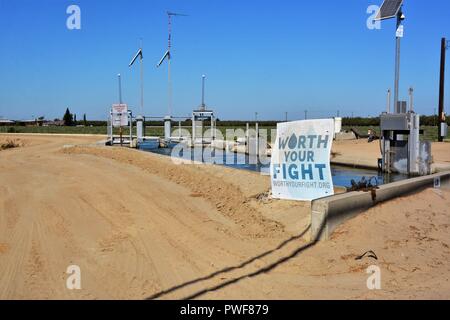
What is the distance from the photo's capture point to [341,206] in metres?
7.68

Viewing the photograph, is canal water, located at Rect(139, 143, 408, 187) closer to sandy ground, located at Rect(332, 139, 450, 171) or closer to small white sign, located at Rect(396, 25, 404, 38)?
sandy ground, located at Rect(332, 139, 450, 171)

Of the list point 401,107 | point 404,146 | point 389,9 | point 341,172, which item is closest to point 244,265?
point 404,146

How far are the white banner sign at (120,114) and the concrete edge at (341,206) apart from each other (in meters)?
18.8

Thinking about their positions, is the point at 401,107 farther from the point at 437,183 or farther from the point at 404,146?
the point at 437,183

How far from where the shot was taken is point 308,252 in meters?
6.89

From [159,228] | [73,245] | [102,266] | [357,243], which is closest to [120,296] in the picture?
[102,266]

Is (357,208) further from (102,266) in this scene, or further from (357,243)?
(102,266)

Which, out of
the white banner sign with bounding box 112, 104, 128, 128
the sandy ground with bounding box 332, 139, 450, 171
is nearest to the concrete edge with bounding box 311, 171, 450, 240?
the sandy ground with bounding box 332, 139, 450, 171

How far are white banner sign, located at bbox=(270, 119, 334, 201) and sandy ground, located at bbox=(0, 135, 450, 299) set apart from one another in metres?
0.35

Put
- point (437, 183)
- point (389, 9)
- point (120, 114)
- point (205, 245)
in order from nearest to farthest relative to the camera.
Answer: point (205, 245) → point (437, 183) → point (389, 9) → point (120, 114)

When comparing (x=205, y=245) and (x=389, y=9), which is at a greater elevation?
(x=389, y=9)

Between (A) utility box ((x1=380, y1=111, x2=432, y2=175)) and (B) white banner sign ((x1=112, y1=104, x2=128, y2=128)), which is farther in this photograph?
(B) white banner sign ((x1=112, y1=104, x2=128, y2=128))

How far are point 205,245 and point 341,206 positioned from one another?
7.41ft

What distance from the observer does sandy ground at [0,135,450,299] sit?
559 centimetres
